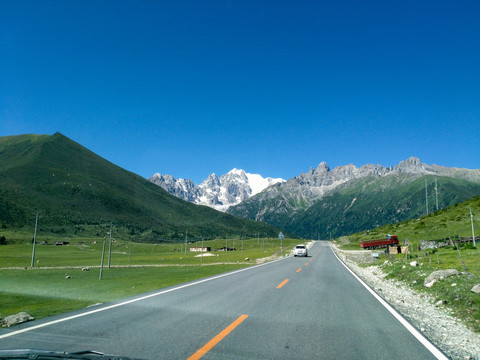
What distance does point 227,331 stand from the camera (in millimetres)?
6840

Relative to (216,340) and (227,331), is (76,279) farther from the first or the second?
(216,340)


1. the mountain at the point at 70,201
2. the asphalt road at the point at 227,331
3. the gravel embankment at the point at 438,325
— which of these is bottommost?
the gravel embankment at the point at 438,325

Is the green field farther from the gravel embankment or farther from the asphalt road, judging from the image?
the gravel embankment

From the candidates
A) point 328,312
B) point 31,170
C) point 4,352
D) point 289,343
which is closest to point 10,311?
point 4,352

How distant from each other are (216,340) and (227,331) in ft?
2.32

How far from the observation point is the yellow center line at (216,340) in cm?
533

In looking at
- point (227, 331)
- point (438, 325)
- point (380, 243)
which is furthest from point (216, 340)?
point (380, 243)

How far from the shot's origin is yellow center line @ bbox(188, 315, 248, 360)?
5.33 meters

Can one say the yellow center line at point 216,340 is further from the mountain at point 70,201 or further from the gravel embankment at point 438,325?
the mountain at point 70,201

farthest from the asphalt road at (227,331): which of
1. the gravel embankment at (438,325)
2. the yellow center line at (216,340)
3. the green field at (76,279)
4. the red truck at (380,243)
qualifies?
the red truck at (380,243)

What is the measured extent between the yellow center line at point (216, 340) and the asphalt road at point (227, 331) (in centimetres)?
2

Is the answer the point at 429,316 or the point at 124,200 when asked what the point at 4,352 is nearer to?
the point at 429,316

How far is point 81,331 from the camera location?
661 cm

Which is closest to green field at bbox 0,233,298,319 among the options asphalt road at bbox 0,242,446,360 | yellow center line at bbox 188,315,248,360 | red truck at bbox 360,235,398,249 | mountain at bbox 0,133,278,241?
asphalt road at bbox 0,242,446,360
